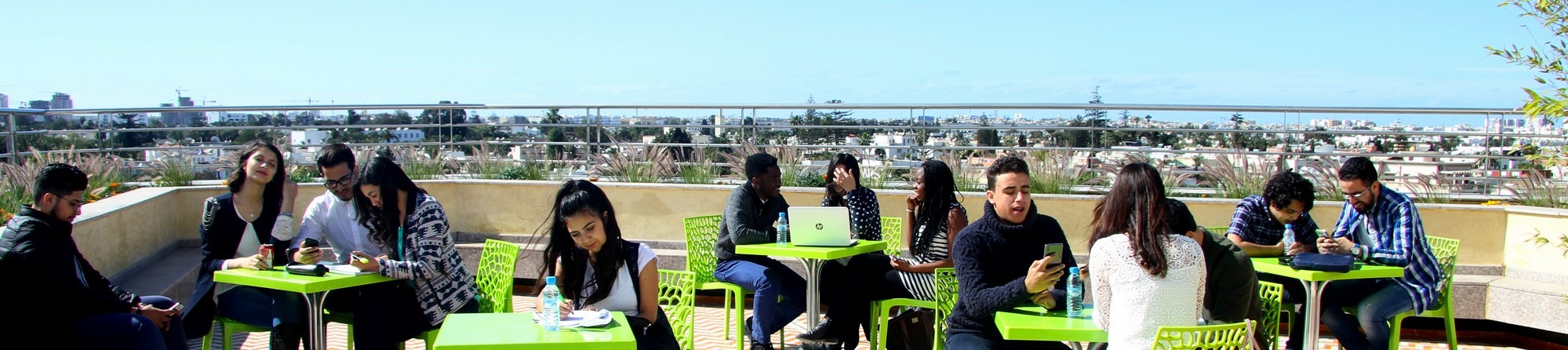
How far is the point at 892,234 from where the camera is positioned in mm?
6203

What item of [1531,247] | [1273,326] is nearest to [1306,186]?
[1273,326]

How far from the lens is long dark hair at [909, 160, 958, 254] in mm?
5109

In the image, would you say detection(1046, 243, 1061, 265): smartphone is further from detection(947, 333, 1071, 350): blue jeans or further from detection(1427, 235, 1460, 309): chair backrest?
detection(1427, 235, 1460, 309): chair backrest

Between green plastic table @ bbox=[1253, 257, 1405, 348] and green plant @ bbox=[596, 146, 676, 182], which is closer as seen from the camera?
green plastic table @ bbox=[1253, 257, 1405, 348]

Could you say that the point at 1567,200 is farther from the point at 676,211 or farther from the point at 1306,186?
the point at 676,211

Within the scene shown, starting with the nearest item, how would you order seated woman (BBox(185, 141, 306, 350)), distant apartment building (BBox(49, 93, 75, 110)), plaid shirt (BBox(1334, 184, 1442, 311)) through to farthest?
seated woman (BBox(185, 141, 306, 350))
plaid shirt (BBox(1334, 184, 1442, 311))
distant apartment building (BBox(49, 93, 75, 110))

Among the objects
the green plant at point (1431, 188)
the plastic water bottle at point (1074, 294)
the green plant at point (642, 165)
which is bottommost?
the plastic water bottle at point (1074, 294)

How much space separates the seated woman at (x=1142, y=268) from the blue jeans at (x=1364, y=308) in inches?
92.3

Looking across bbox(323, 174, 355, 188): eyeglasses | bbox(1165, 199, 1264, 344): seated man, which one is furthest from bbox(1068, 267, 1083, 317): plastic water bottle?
bbox(323, 174, 355, 188): eyeglasses

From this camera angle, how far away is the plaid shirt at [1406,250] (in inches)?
192

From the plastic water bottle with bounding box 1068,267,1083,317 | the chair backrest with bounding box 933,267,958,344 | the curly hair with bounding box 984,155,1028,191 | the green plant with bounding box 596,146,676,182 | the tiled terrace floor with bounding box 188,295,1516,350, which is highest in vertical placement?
the curly hair with bounding box 984,155,1028,191

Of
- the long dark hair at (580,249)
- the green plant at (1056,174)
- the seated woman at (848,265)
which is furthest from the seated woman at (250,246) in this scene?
the green plant at (1056,174)

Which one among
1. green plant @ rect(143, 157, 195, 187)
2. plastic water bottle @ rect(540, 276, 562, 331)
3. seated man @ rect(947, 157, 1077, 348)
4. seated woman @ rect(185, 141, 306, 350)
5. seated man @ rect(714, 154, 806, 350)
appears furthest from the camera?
green plant @ rect(143, 157, 195, 187)

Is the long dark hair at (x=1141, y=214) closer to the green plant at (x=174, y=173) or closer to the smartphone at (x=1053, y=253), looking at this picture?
the smartphone at (x=1053, y=253)
